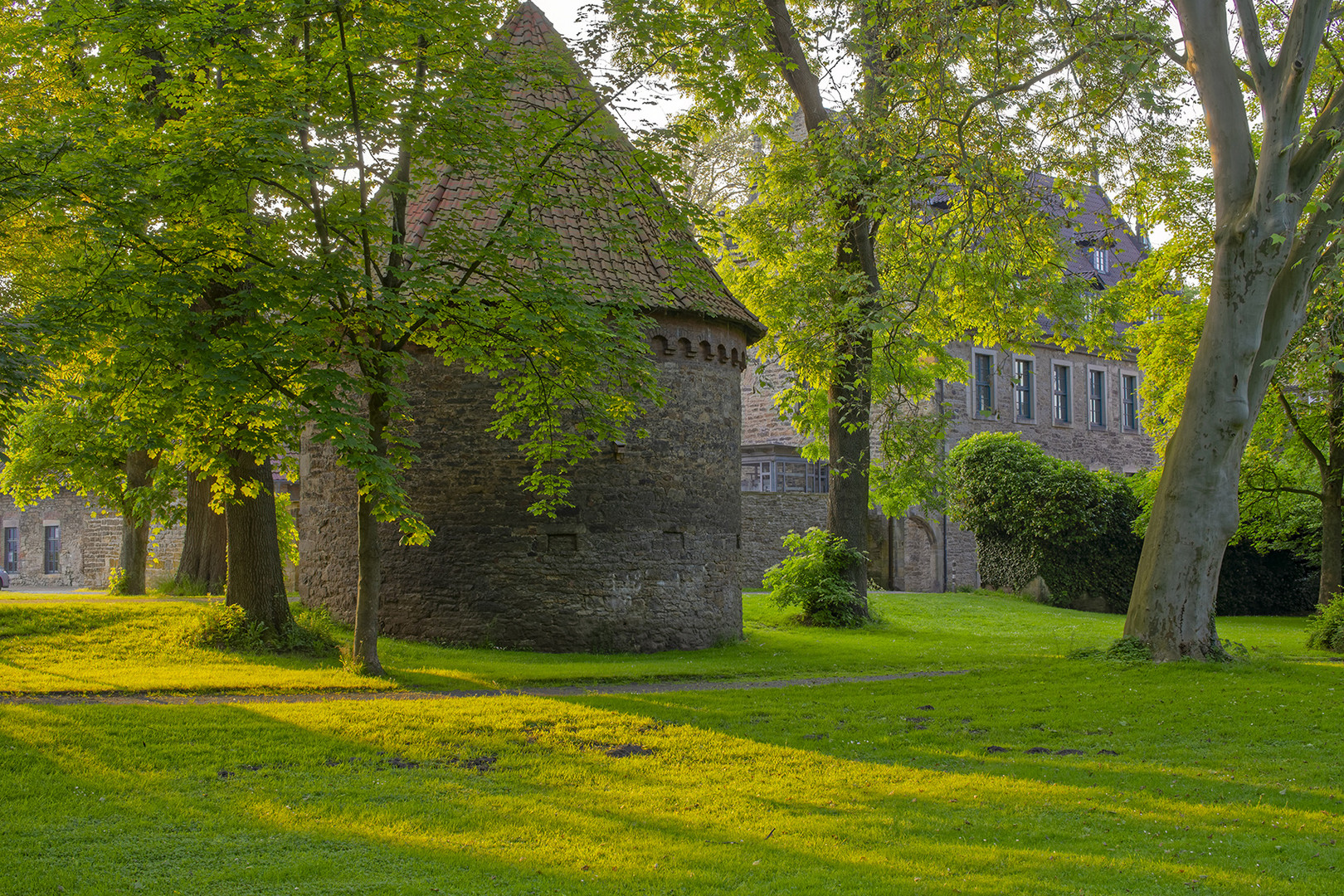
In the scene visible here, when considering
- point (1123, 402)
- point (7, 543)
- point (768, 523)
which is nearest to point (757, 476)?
point (768, 523)

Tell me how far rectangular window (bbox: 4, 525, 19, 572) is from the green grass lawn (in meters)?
30.0

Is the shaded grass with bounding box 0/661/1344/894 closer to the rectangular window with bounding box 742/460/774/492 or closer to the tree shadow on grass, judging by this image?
the tree shadow on grass

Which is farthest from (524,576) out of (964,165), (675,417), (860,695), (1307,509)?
(1307,509)

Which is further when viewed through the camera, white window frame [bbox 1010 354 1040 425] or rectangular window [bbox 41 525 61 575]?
rectangular window [bbox 41 525 61 575]

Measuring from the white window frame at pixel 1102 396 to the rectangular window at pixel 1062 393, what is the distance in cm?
94

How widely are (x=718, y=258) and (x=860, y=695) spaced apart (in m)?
11.0

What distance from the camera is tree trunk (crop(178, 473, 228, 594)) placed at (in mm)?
18438

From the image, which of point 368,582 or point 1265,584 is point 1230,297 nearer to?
point 368,582

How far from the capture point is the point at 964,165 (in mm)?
13406

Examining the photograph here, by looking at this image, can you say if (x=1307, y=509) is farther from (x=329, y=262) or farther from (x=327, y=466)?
(x=329, y=262)

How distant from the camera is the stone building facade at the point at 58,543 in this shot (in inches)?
1304

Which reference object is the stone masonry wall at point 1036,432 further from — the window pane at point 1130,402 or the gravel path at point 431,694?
the gravel path at point 431,694

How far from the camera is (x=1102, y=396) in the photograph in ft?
114

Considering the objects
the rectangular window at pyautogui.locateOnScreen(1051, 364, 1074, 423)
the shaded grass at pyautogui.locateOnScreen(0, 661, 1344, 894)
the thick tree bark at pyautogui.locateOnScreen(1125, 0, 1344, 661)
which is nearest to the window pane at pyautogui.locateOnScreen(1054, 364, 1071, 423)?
the rectangular window at pyautogui.locateOnScreen(1051, 364, 1074, 423)
